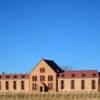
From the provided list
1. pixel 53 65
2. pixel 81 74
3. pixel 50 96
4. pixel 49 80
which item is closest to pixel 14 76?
pixel 49 80

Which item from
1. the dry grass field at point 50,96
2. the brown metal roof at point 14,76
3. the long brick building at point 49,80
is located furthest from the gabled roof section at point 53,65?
the dry grass field at point 50,96

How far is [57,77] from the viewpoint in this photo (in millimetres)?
126500

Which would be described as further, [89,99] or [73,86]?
[73,86]

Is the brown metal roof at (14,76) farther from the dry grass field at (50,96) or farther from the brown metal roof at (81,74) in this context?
the dry grass field at (50,96)

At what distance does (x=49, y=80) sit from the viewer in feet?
420

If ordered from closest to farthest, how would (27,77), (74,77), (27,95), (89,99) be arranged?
(89,99) < (27,95) < (74,77) < (27,77)

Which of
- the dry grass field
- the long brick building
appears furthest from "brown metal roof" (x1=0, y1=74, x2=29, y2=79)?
the dry grass field

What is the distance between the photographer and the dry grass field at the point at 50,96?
101875 millimetres

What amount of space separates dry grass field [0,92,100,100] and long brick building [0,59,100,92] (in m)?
12.0

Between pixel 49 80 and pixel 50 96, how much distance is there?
18.9m

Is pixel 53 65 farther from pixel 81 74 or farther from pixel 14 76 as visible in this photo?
pixel 81 74

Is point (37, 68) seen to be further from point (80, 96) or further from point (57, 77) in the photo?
point (80, 96)

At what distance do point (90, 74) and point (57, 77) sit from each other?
9.70 m

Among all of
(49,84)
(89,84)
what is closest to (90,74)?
(89,84)
